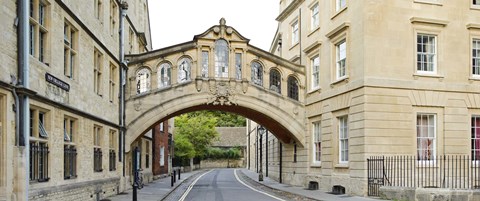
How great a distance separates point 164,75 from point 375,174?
39.1ft

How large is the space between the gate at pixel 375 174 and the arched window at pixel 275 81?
8.55 m

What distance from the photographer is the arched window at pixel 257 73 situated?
91.4ft

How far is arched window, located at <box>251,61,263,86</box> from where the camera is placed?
27859mm

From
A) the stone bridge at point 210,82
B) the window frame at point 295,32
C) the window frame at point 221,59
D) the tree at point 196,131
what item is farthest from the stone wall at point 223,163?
the window frame at point 221,59

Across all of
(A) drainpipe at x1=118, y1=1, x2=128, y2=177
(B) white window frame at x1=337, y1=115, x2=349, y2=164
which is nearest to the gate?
(B) white window frame at x1=337, y1=115, x2=349, y2=164

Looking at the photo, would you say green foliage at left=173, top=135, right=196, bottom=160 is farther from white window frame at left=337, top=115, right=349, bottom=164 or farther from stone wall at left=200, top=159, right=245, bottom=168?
white window frame at left=337, top=115, right=349, bottom=164

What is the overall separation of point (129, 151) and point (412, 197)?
14.6m

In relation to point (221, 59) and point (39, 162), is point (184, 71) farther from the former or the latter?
point (39, 162)

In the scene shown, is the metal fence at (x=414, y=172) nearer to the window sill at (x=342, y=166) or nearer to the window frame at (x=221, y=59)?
the window sill at (x=342, y=166)

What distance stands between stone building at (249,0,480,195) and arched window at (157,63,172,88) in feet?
27.7

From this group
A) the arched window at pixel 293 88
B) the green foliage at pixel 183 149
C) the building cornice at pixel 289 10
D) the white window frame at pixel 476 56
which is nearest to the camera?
the white window frame at pixel 476 56

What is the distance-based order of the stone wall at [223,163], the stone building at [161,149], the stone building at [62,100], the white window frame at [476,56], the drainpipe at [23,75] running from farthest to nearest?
the stone wall at [223,163] → the stone building at [161,149] → the white window frame at [476,56] → the drainpipe at [23,75] → the stone building at [62,100]

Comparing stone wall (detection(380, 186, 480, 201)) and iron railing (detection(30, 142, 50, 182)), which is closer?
iron railing (detection(30, 142, 50, 182))

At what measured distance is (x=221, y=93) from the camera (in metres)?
27.1
